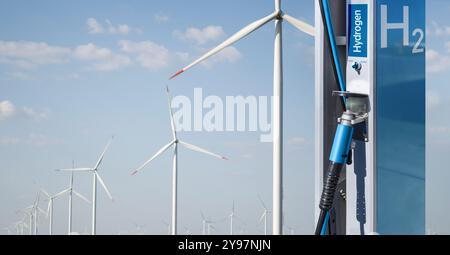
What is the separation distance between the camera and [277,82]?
362 cm

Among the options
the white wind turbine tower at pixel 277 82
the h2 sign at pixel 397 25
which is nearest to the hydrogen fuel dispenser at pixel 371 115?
the h2 sign at pixel 397 25

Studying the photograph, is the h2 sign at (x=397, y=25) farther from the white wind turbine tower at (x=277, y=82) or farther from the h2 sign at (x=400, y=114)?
the white wind turbine tower at (x=277, y=82)

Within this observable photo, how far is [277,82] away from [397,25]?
1779mm

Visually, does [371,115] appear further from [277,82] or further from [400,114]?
[277,82]

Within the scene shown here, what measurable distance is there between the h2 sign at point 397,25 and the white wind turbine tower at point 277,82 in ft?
1.20

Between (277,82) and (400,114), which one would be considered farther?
(277,82)

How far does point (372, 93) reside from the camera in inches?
71.4

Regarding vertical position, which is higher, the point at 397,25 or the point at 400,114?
the point at 397,25

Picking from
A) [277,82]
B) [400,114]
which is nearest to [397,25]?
[400,114]

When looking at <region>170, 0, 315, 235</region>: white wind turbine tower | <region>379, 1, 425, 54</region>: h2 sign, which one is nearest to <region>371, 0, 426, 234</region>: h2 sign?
<region>379, 1, 425, 54</region>: h2 sign
